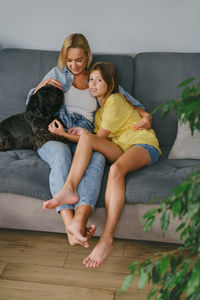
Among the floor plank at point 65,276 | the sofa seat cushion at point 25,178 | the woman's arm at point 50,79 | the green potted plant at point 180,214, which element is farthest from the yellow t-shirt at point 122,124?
the green potted plant at point 180,214

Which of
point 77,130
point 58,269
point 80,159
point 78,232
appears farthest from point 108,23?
point 58,269

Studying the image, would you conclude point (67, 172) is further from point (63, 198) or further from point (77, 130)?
Result: point (77, 130)

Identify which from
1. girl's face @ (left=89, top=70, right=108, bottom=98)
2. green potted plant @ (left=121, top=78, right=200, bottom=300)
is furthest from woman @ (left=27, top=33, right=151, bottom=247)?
green potted plant @ (left=121, top=78, right=200, bottom=300)

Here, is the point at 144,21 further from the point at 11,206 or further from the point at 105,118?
the point at 11,206

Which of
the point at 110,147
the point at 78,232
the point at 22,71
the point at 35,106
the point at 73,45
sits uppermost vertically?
the point at 73,45

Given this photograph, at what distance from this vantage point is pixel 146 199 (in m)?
1.71

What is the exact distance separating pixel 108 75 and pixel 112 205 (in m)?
0.81

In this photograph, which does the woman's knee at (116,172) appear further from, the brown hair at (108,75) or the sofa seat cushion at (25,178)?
the brown hair at (108,75)

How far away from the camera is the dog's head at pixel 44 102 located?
2047 millimetres

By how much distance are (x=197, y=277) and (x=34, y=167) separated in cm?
133

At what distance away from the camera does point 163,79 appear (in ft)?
7.47

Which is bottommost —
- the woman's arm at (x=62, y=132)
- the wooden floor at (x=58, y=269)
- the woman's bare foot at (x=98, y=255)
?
A: the wooden floor at (x=58, y=269)

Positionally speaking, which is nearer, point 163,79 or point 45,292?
point 45,292

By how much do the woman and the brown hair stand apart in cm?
12
